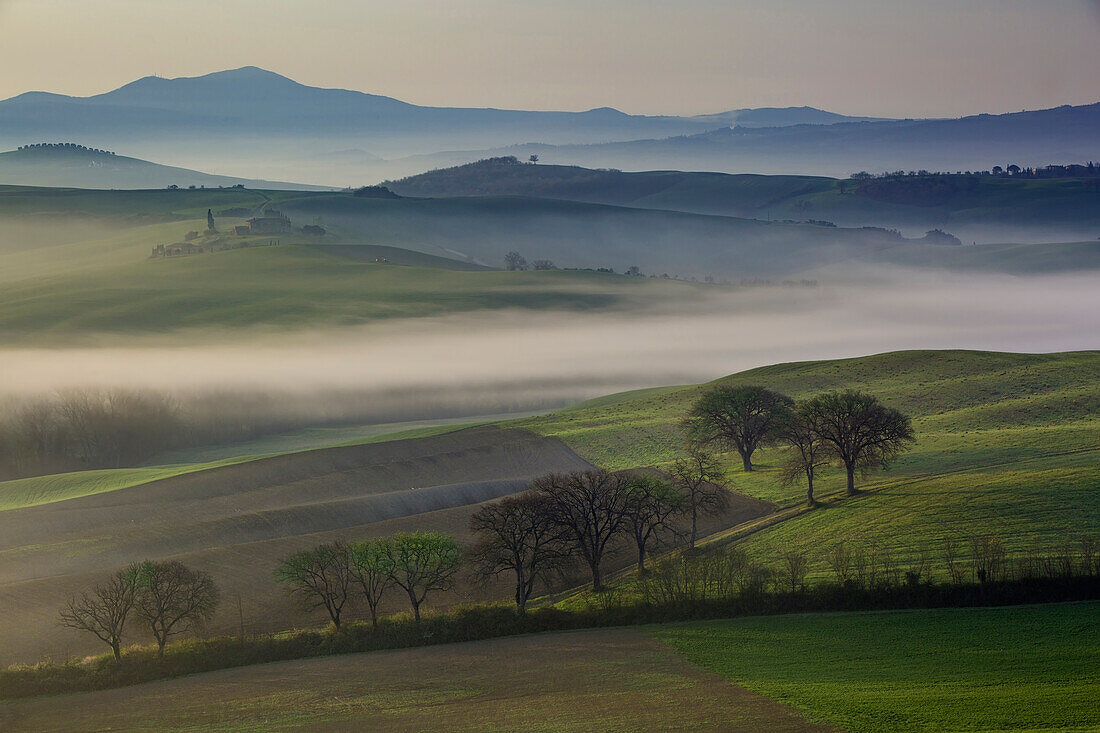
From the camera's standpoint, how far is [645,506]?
61625 mm

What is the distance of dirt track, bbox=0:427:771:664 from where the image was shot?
57.4 m

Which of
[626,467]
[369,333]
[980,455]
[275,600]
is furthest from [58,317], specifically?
[980,455]

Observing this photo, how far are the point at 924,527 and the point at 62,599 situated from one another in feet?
150

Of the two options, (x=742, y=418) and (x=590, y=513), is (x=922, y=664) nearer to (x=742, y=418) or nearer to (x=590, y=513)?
(x=590, y=513)

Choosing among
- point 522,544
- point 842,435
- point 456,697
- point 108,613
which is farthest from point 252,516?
point 842,435

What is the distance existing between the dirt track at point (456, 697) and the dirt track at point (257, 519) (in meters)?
8.91

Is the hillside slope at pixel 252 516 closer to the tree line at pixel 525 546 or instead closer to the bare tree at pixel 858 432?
the tree line at pixel 525 546

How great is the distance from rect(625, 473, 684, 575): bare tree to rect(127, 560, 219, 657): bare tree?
22.4 metres

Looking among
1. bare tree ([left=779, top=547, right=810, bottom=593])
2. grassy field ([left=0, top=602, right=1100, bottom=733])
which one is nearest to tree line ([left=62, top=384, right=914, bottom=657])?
bare tree ([left=779, top=547, right=810, bottom=593])

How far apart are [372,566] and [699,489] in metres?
22.5

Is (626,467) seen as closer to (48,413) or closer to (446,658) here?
(446,658)

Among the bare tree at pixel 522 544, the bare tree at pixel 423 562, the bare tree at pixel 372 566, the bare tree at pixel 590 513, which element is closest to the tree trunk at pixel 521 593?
the bare tree at pixel 522 544

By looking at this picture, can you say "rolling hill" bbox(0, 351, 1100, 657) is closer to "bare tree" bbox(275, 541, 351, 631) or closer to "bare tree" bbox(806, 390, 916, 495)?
"bare tree" bbox(806, 390, 916, 495)

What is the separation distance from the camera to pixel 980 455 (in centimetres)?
7162
